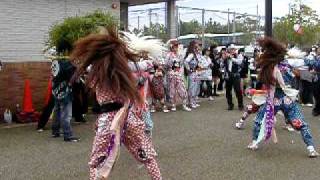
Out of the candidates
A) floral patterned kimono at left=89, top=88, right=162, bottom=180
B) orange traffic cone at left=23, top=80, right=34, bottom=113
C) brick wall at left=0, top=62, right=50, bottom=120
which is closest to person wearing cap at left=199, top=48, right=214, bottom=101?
brick wall at left=0, top=62, right=50, bottom=120

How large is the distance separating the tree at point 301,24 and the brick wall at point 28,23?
62.4 feet

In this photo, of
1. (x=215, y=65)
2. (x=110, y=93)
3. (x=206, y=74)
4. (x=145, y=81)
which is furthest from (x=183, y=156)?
(x=215, y=65)

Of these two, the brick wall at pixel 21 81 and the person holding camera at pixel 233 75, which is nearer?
the brick wall at pixel 21 81

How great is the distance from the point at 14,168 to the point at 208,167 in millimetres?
2811

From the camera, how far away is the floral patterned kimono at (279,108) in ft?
28.2

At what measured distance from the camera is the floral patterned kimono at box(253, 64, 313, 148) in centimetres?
859

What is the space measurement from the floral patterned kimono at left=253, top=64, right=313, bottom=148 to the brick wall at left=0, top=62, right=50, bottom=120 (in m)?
6.09

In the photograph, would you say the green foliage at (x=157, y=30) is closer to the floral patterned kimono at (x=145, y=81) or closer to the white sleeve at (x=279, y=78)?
the floral patterned kimono at (x=145, y=81)

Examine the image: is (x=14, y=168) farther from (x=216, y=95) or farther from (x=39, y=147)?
(x=216, y=95)

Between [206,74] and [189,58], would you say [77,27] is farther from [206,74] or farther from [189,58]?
[206,74]

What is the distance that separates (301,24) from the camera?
114 ft

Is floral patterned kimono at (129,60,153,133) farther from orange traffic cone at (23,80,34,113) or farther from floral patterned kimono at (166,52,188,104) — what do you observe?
floral patterned kimono at (166,52,188,104)

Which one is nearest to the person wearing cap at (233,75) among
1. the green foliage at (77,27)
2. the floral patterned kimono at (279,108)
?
the green foliage at (77,27)

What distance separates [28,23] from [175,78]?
4.38 m
